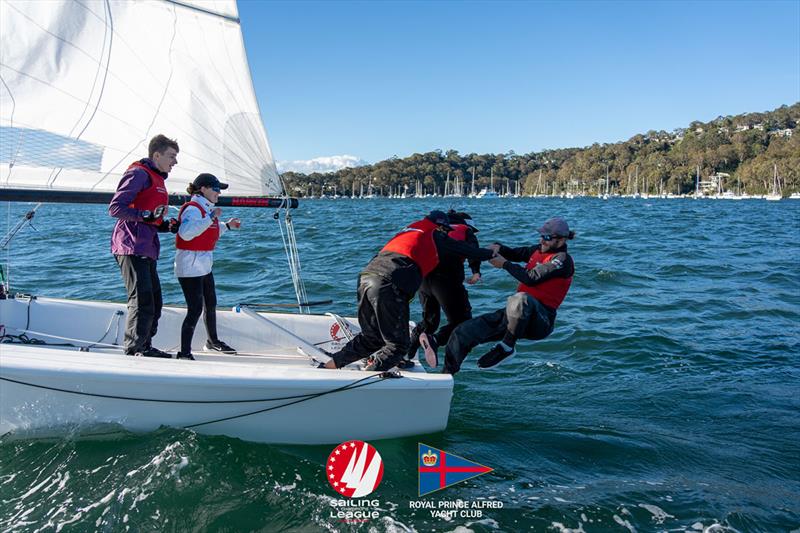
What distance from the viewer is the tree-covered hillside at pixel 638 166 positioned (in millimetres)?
96625

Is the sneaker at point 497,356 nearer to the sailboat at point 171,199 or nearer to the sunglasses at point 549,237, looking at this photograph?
the sailboat at point 171,199

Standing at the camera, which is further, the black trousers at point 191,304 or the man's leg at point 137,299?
the black trousers at point 191,304

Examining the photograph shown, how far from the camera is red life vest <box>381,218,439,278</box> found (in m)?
3.68

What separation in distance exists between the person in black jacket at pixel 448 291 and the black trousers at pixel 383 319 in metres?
0.42

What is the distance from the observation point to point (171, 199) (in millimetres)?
4371

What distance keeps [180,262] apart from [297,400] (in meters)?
1.34

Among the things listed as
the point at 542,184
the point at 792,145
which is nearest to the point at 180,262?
the point at 792,145

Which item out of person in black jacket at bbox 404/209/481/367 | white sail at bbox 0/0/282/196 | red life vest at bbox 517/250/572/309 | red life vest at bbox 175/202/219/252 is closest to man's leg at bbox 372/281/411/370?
person in black jacket at bbox 404/209/481/367

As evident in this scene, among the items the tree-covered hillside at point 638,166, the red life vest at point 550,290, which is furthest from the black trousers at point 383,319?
the tree-covered hillside at point 638,166

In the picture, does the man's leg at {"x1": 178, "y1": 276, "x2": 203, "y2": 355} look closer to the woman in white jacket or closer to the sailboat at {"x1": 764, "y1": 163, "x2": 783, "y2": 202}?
the woman in white jacket

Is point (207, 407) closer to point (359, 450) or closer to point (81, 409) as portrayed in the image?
point (81, 409)

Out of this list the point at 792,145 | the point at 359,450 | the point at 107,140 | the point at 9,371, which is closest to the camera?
the point at 9,371

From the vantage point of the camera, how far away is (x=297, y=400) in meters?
3.54

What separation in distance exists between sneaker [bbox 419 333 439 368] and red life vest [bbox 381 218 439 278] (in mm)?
602
